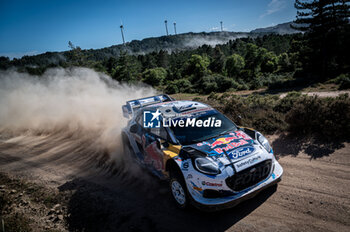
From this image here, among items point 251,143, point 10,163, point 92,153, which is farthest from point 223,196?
point 10,163

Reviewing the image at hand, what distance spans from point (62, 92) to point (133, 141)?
13157mm

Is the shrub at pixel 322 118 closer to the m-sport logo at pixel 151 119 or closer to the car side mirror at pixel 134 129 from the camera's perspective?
the m-sport logo at pixel 151 119

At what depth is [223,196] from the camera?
130 inches

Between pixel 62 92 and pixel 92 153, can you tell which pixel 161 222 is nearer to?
pixel 92 153

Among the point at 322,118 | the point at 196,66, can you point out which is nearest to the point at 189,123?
the point at 322,118

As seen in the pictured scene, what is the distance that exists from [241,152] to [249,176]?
0.41 metres

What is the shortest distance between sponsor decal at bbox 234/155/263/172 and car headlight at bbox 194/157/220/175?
0.33 meters

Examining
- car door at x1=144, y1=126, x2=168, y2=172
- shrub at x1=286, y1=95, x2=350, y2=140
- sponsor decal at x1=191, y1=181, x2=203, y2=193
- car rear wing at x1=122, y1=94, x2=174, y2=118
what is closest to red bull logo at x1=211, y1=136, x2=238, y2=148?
sponsor decal at x1=191, y1=181, x2=203, y2=193

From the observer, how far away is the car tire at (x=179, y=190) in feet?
11.9

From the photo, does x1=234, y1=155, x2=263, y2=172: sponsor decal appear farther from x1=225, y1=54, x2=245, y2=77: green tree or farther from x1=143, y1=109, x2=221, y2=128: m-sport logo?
x1=225, y1=54, x2=245, y2=77: green tree

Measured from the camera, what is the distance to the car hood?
347 centimetres

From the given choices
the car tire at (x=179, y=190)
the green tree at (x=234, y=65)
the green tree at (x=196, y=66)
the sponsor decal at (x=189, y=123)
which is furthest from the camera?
the green tree at (x=196, y=66)

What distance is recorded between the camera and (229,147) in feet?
12.2

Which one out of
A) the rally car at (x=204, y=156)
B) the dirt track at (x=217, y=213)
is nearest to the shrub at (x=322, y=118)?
the dirt track at (x=217, y=213)
